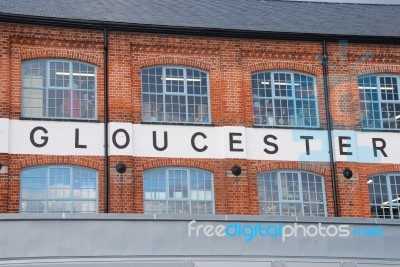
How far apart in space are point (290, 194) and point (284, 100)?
8.87ft

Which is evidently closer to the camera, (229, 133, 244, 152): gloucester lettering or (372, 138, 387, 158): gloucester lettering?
(229, 133, 244, 152): gloucester lettering

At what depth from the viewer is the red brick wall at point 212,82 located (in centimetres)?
1939

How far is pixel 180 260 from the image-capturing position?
16172 mm

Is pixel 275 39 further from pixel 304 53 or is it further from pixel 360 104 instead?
pixel 360 104

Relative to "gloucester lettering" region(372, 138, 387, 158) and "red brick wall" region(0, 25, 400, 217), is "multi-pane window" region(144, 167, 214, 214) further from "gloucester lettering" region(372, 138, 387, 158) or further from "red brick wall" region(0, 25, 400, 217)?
"gloucester lettering" region(372, 138, 387, 158)

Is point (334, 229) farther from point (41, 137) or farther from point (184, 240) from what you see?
point (41, 137)

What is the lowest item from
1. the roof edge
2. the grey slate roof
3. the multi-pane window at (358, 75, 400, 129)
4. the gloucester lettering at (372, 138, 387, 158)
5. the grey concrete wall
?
the grey concrete wall

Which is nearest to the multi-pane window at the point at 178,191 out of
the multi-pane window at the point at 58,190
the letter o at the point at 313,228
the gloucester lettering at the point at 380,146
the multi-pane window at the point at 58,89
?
the multi-pane window at the point at 58,190

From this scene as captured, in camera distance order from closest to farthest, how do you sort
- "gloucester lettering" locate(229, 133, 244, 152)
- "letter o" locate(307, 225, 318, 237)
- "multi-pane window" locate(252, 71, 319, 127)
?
1. "letter o" locate(307, 225, 318, 237)
2. "gloucester lettering" locate(229, 133, 244, 152)
3. "multi-pane window" locate(252, 71, 319, 127)

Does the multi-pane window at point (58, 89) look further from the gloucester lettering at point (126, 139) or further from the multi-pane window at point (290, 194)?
the multi-pane window at point (290, 194)

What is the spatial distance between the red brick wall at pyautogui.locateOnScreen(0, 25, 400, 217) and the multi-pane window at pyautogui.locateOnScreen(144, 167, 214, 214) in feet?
0.67

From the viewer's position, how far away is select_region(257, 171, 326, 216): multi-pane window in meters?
20.2

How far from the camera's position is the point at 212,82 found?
2092cm

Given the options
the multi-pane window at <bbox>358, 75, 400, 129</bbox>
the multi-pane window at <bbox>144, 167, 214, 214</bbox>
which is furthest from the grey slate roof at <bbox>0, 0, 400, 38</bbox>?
the multi-pane window at <bbox>144, 167, 214, 214</bbox>
